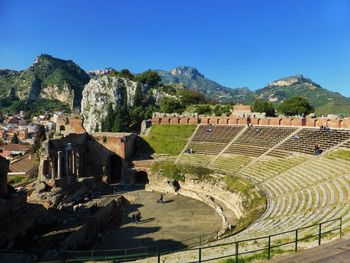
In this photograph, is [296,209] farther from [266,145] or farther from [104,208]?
[266,145]

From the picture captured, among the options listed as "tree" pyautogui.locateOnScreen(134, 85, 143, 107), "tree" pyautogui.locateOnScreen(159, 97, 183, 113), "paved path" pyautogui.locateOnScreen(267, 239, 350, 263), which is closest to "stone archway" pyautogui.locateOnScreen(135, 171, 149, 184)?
"tree" pyautogui.locateOnScreen(159, 97, 183, 113)

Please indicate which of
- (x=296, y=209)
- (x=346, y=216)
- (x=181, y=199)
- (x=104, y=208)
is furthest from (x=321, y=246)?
(x=181, y=199)

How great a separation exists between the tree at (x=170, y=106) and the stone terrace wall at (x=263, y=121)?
817 inches

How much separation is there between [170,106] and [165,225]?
54.8m

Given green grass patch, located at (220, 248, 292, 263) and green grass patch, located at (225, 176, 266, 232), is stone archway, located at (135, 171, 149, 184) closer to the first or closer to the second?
green grass patch, located at (225, 176, 266, 232)

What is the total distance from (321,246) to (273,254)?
2031 mm

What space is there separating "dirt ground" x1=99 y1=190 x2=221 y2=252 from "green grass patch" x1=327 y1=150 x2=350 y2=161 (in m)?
12.6

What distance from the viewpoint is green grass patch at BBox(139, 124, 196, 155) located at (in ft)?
179

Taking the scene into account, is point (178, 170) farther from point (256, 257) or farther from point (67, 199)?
point (256, 257)

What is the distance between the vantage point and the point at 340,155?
35156 mm

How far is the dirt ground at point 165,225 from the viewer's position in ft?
92.2

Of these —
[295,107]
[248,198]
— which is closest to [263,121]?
[248,198]

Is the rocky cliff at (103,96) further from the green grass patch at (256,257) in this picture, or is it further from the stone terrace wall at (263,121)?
the green grass patch at (256,257)

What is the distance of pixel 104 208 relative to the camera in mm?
31531
